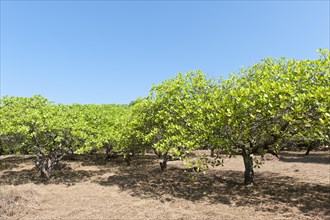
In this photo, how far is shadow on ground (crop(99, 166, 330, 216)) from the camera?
1294cm

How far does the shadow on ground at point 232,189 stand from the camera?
1294cm

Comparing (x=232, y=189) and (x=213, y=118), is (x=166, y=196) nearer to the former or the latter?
(x=232, y=189)

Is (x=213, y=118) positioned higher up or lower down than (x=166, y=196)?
higher up

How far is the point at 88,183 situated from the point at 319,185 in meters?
16.0

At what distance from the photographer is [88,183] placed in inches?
728

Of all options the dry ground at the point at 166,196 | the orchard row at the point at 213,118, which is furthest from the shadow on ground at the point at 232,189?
the orchard row at the point at 213,118

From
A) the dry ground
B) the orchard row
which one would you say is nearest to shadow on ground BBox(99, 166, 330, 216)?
the dry ground

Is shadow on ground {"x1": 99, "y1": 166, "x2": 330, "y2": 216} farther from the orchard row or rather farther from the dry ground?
the orchard row

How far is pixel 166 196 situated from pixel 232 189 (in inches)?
173

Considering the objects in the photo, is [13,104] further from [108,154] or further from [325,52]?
[325,52]

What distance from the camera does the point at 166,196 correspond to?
14.7m

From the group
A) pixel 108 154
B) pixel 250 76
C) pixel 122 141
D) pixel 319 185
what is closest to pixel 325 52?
pixel 250 76

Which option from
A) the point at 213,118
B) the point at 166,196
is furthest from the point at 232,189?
the point at 213,118

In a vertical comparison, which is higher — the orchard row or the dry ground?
the orchard row
